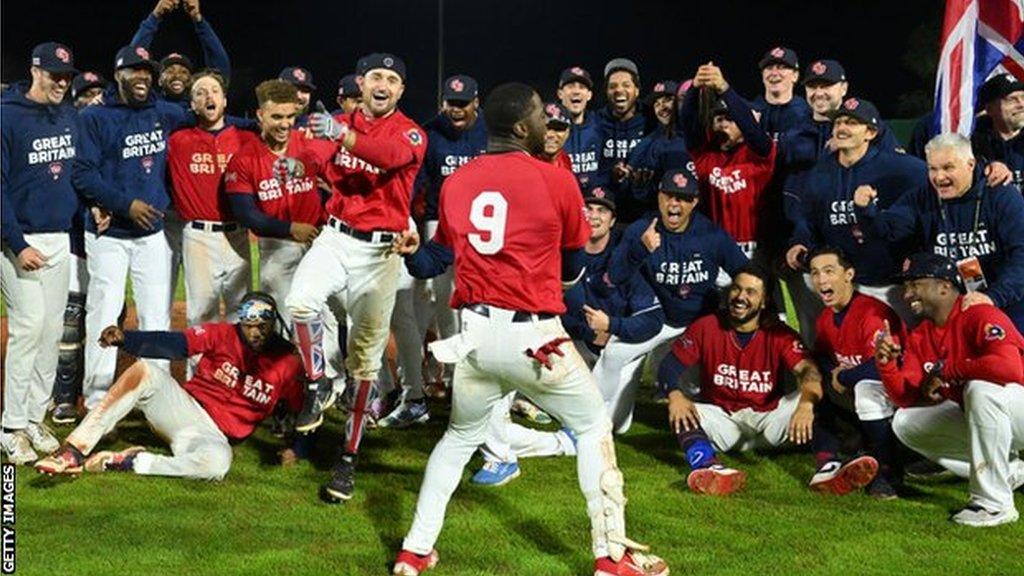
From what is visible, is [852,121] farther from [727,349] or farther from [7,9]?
[7,9]

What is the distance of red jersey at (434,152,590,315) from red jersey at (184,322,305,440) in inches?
90.9

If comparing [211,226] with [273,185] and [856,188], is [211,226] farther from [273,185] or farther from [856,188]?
[856,188]

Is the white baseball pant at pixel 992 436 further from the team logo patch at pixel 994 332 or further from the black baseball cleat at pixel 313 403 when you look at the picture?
the black baseball cleat at pixel 313 403

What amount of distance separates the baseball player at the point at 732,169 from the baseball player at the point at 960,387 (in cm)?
153

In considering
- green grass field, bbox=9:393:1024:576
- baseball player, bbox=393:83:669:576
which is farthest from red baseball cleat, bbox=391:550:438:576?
baseball player, bbox=393:83:669:576

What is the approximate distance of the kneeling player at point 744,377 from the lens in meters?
6.78

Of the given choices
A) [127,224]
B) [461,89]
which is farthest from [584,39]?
[127,224]

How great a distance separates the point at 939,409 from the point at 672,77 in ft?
86.3

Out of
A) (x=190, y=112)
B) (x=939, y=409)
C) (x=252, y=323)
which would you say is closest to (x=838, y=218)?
(x=939, y=409)

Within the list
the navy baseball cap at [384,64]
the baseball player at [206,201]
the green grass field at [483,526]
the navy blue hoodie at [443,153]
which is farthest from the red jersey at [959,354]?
the baseball player at [206,201]

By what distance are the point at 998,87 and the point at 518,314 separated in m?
4.09

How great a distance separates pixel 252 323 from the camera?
6668mm

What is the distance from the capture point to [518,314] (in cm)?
476

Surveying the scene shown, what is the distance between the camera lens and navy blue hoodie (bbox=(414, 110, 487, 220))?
7992mm
